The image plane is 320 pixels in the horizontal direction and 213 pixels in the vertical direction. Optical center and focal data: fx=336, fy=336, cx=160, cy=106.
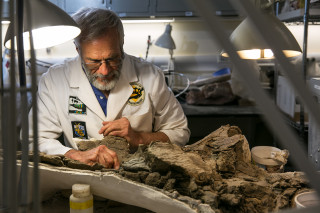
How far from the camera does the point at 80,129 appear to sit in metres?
1.81

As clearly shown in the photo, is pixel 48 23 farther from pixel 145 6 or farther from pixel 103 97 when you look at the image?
pixel 145 6

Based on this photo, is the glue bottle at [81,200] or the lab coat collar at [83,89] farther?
the lab coat collar at [83,89]

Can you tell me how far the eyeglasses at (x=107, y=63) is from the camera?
172 cm

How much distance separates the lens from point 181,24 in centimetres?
446

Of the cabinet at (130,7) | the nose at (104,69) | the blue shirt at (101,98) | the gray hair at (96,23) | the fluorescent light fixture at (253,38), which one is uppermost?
the cabinet at (130,7)

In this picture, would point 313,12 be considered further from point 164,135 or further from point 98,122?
point 98,122

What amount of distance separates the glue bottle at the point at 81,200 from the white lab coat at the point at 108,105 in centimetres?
83

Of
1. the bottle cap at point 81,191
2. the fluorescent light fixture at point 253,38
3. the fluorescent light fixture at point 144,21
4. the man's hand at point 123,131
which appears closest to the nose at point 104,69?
the man's hand at point 123,131

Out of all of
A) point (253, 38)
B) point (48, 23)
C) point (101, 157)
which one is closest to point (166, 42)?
point (253, 38)

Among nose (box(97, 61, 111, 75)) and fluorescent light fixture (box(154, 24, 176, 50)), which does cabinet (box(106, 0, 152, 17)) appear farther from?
nose (box(97, 61, 111, 75))

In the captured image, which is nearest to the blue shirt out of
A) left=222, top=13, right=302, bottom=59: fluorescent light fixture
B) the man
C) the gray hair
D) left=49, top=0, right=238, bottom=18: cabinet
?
the man

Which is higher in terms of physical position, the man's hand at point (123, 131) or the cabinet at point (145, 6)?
the cabinet at point (145, 6)

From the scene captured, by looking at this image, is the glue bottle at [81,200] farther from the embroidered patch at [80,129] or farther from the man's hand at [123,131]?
the embroidered patch at [80,129]

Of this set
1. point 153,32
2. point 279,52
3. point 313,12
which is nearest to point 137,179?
point 279,52
